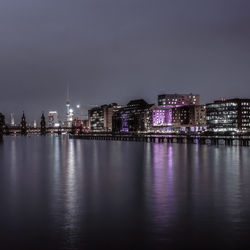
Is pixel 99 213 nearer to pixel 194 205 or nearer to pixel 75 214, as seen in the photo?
pixel 75 214

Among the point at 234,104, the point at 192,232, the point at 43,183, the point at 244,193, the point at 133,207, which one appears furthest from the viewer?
the point at 234,104

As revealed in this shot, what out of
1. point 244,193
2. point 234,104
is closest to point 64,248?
point 244,193

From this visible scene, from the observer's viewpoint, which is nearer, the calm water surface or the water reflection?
the calm water surface

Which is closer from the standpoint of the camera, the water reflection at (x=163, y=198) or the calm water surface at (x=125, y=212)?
the calm water surface at (x=125, y=212)

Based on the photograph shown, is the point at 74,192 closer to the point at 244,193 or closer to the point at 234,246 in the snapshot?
the point at 244,193

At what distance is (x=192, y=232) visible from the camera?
1992cm

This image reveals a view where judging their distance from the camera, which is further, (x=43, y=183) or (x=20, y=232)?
(x=43, y=183)

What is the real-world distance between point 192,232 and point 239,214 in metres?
4.88

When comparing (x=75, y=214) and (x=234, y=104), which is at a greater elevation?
(x=234, y=104)

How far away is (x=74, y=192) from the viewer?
32.5m

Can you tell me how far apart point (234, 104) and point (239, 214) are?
182m

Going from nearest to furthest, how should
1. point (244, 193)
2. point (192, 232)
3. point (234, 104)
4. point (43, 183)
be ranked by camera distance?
1. point (192, 232)
2. point (244, 193)
3. point (43, 183)
4. point (234, 104)

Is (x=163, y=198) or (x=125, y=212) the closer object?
(x=125, y=212)

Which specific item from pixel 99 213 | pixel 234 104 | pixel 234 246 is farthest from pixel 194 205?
pixel 234 104
